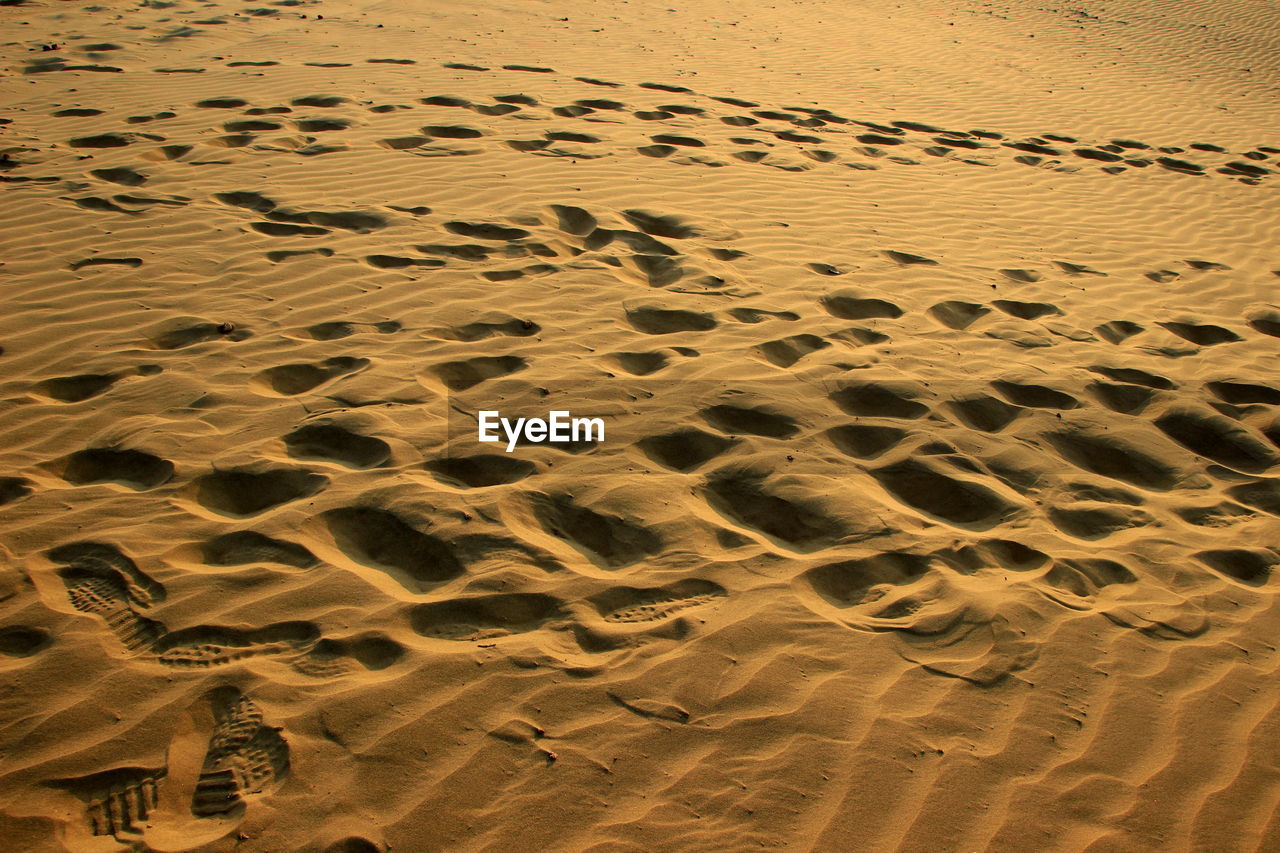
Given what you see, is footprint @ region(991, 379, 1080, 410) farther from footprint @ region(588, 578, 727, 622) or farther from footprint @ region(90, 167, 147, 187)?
footprint @ region(90, 167, 147, 187)

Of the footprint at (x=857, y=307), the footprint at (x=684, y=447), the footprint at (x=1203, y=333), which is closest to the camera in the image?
the footprint at (x=684, y=447)

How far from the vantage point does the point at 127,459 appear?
3064 millimetres

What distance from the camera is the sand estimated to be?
212 centimetres

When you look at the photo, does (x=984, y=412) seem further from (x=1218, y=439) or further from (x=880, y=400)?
(x=1218, y=439)

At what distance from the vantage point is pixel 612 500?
301 centimetres

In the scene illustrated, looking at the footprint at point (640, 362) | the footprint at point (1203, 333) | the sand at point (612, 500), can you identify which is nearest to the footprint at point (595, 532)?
the sand at point (612, 500)

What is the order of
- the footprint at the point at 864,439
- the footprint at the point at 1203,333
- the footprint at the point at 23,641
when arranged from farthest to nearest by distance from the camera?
the footprint at the point at 1203,333 → the footprint at the point at 864,439 → the footprint at the point at 23,641

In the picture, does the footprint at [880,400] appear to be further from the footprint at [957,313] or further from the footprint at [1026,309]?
the footprint at [1026,309]

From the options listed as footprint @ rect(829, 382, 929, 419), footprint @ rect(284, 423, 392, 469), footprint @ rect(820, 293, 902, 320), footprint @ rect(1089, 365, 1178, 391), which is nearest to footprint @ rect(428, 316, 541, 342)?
footprint @ rect(284, 423, 392, 469)

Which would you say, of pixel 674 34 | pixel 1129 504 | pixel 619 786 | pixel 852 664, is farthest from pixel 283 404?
pixel 674 34

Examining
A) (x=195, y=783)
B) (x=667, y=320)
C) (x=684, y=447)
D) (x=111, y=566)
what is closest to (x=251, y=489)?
(x=111, y=566)

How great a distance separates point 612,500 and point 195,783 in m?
Answer: 1.47

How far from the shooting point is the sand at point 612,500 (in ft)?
6.95

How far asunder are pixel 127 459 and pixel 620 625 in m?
1.88
